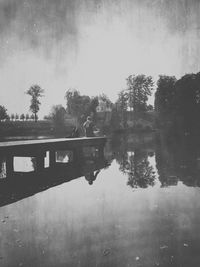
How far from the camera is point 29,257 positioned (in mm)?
3260

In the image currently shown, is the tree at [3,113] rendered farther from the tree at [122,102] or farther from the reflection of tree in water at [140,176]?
the reflection of tree in water at [140,176]

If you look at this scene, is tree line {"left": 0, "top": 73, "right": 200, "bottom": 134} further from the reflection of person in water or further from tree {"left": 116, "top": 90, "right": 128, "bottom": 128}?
the reflection of person in water

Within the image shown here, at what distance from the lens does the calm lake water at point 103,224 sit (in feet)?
10.6

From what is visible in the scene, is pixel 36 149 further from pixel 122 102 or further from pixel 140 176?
pixel 122 102

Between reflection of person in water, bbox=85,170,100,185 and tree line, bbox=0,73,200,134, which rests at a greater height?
tree line, bbox=0,73,200,134

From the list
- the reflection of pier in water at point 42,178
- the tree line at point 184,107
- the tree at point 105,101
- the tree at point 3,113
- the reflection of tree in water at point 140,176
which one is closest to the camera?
the reflection of pier in water at point 42,178

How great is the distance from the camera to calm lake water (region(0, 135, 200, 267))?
324 cm

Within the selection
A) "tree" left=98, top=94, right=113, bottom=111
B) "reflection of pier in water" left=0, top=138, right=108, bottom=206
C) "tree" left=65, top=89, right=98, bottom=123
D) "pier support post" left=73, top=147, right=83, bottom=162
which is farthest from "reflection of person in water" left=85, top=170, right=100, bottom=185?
"tree" left=98, top=94, right=113, bottom=111

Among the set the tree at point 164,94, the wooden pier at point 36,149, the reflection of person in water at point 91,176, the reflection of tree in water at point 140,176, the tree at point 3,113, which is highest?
the tree at point 164,94

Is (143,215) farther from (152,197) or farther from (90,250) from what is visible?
(90,250)

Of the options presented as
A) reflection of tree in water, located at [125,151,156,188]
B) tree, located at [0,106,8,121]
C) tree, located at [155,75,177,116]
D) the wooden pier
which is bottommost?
reflection of tree in water, located at [125,151,156,188]

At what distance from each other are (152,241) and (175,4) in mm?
8366

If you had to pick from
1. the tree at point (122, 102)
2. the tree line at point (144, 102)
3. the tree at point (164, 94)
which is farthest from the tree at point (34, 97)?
the tree at point (164, 94)

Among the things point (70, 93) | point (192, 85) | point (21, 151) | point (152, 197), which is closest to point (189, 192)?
point (152, 197)
